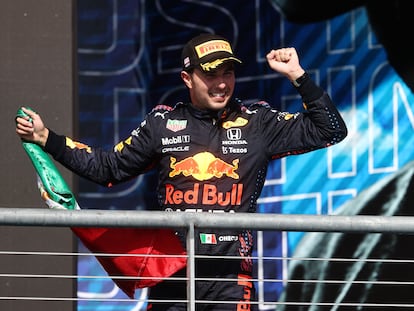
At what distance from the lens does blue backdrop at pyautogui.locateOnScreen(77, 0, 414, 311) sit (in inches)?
287

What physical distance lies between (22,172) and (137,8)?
1.90 metres

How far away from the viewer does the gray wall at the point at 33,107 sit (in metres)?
5.95

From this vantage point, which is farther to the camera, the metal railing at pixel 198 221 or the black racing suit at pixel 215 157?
the black racing suit at pixel 215 157

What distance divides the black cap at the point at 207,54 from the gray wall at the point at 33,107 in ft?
3.16

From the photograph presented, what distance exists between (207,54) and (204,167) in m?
0.46

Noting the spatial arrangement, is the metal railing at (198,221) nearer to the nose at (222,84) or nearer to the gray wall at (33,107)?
the nose at (222,84)

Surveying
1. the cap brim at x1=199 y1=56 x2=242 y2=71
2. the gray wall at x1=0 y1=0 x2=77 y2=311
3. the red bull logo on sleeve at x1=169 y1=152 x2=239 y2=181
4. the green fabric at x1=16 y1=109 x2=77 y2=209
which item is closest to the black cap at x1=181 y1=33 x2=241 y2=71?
the cap brim at x1=199 y1=56 x2=242 y2=71

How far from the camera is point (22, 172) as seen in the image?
597 centimetres

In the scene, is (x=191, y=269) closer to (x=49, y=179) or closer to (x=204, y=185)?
(x=204, y=185)

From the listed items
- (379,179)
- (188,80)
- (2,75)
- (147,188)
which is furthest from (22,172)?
(379,179)

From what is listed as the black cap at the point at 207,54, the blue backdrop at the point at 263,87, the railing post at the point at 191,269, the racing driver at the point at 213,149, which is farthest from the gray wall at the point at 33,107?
the railing post at the point at 191,269

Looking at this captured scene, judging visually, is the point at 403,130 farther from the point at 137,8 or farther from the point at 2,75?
the point at 2,75

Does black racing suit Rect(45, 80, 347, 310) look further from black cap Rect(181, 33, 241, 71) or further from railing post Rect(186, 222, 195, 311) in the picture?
railing post Rect(186, 222, 195, 311)

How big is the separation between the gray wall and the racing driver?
801mm
